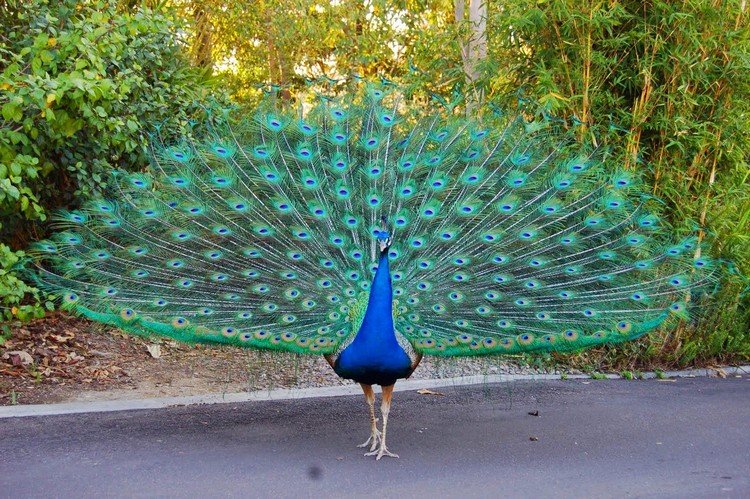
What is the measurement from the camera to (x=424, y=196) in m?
5.40

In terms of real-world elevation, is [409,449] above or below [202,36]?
below

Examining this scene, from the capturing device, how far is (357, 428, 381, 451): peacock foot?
5.08 metres

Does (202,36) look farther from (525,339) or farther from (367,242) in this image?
(525,339)

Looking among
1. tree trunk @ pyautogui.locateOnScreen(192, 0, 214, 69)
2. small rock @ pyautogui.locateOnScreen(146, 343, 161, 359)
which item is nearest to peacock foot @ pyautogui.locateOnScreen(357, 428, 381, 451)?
small rock @ pyautogui.locateOnScreen(146, 343, 161, 359)

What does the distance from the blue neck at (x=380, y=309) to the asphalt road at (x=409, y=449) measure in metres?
0.78

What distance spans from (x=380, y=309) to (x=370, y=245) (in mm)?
729

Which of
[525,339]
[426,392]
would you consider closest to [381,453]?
[525,339]

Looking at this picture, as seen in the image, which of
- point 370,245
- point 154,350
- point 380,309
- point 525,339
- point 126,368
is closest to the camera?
point 380,309

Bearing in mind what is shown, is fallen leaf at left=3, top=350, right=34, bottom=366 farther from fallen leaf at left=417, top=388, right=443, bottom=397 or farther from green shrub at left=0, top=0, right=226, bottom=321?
fallen leaf at left=417, top=388, right=443, bottom=397

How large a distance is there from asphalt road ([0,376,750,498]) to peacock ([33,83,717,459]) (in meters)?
0.48

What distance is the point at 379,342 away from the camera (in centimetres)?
462

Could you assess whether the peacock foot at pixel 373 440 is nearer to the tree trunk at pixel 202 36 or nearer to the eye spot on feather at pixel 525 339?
the eye spot on feather at pixel 525 339

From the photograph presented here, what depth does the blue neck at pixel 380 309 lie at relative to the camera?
4602 mm

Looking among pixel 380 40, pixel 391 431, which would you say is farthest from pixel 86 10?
pixel 380 40
